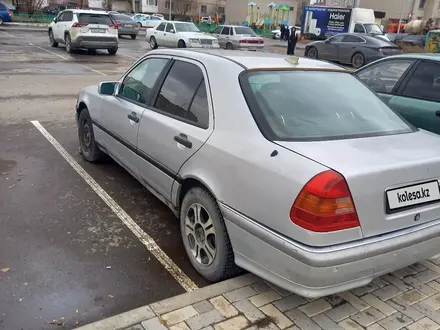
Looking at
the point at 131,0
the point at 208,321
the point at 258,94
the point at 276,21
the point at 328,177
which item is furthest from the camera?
the point at 131,0

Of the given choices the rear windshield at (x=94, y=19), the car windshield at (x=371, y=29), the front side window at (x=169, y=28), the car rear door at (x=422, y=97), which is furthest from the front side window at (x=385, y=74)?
the car windshield at (x=371, y=29)

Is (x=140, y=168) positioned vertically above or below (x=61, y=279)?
above

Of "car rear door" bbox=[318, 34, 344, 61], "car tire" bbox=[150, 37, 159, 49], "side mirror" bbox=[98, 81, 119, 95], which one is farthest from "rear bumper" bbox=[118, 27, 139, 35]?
"side mirror" bbox=[98, 81, 119, 95]

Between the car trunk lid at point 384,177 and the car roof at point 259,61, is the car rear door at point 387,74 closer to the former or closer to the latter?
the car roof at point 259,61

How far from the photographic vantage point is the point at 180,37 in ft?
70.5

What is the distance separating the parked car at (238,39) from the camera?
80.4 feet

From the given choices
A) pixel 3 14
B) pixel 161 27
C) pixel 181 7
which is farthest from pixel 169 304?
pixel 181 7

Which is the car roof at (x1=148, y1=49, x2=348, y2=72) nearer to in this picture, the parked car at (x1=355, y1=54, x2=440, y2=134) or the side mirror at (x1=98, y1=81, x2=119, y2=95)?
the side mirror at (x1=98, y1=81, x2=119, y2=95)

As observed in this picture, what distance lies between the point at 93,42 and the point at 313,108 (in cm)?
1691

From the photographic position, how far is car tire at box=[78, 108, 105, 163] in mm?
5371

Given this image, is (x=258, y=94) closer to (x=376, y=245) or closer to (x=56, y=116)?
(x=376, y=245)

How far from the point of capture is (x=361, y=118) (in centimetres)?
323

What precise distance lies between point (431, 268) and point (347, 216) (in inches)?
56.2

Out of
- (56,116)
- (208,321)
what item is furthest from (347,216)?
(56,116)
